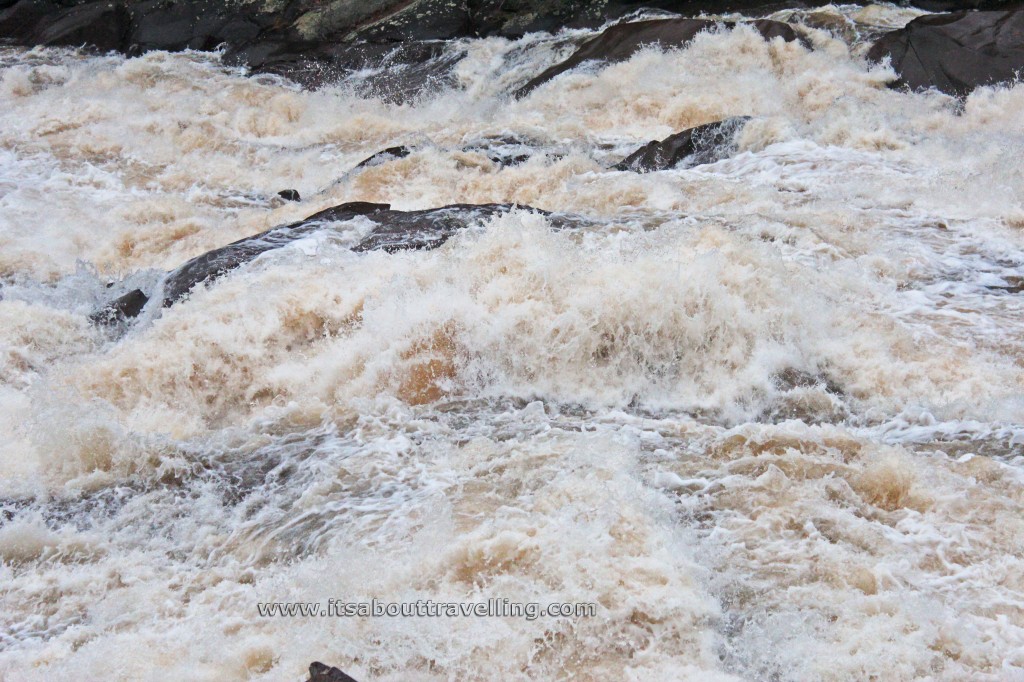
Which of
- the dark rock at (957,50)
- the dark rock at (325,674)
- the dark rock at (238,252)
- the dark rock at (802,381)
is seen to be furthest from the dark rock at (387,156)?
the dark rock at (325,674)

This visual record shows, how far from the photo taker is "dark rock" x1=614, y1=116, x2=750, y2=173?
8859 mm

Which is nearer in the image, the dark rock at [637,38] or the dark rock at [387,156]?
the dark rock at [387,156]

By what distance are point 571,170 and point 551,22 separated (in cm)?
704

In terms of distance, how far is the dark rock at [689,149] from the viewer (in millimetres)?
8859

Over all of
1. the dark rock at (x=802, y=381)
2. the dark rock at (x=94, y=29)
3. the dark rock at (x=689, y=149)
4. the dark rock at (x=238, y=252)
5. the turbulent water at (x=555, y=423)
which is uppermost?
the dark rock at (x=94, y=29)

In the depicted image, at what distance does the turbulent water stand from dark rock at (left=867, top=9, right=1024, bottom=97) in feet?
2.77

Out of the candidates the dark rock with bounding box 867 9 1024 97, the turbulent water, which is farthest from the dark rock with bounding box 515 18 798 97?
the turbulent water

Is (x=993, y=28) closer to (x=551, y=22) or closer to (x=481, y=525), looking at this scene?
(x=551, y=22)

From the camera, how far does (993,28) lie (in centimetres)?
1064

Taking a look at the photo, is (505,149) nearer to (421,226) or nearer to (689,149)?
(689,149)

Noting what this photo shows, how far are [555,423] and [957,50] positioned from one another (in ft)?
29.0

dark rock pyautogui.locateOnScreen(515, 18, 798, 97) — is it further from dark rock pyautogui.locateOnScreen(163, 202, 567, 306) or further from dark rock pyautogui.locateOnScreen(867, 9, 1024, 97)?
dark rock pyautogui.locateOnScreen(163, 202, 567, 306)

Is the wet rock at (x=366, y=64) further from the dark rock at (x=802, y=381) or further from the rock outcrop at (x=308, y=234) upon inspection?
the dark rock at (x=802, y=381)

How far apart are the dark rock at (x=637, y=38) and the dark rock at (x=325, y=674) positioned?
1078cm
